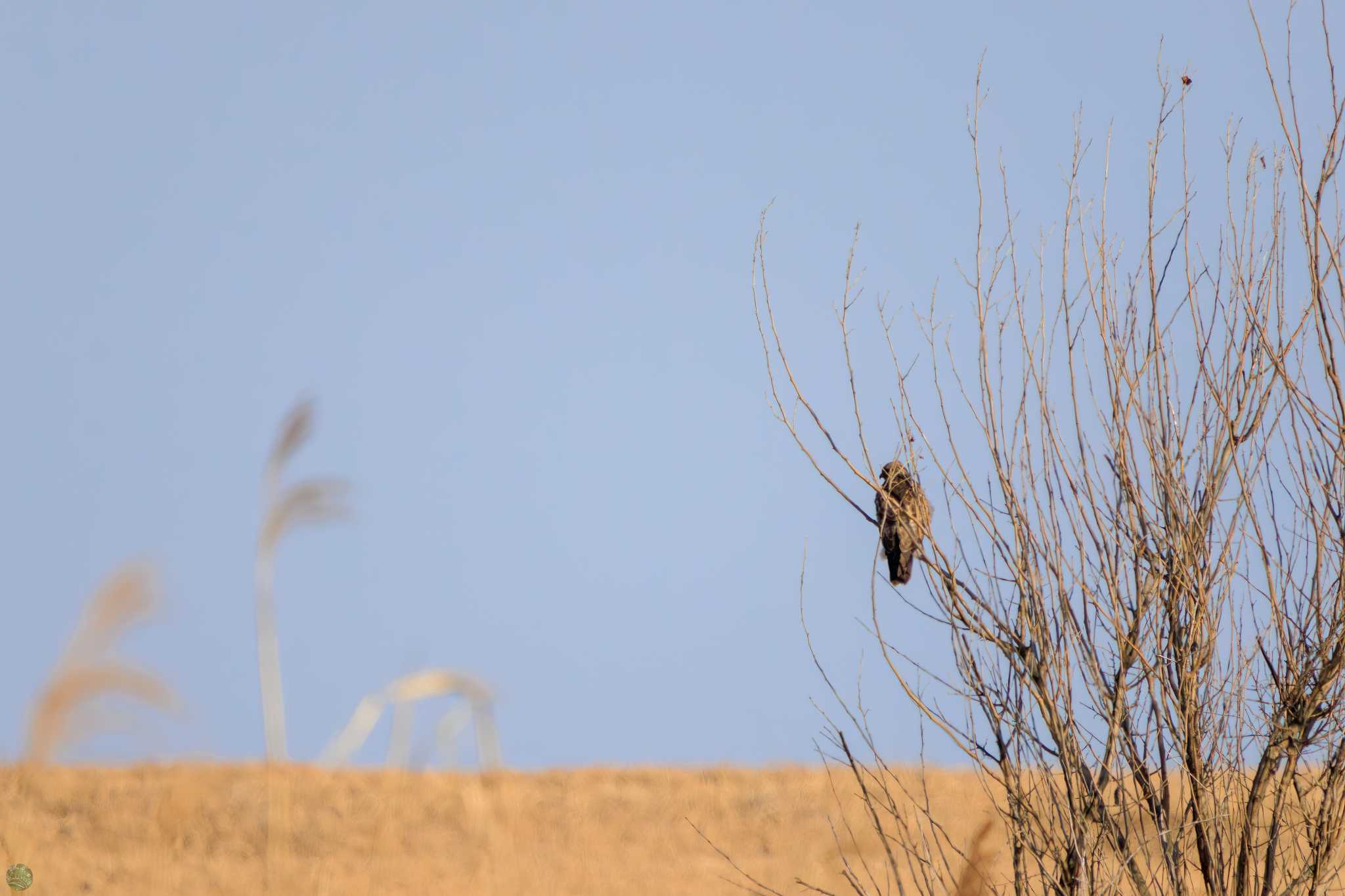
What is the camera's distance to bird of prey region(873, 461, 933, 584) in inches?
123

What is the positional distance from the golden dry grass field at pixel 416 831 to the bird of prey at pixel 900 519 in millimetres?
3776

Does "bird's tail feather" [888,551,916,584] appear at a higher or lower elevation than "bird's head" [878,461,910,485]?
lower

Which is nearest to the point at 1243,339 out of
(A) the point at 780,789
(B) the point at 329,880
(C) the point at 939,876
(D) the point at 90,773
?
(C) the point at 939,876

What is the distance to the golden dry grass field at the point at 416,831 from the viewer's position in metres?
6.56

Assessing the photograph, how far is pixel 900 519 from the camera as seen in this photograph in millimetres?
3115

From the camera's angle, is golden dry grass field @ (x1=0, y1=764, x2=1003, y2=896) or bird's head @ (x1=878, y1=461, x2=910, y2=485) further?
golden dry grass field @ (x1=0, y1=764, x2=1003, y2=896)

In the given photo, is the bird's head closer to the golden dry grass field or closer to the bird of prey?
the bird of prey

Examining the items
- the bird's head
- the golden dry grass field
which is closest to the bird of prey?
the bird's head

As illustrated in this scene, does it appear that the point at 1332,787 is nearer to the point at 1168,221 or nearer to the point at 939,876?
the point at 939,876

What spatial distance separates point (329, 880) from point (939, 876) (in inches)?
167

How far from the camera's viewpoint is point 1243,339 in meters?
3.13

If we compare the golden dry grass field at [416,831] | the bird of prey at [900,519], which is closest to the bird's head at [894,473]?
the bird of prey at [900,519]

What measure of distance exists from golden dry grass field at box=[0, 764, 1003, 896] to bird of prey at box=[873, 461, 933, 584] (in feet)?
12.4

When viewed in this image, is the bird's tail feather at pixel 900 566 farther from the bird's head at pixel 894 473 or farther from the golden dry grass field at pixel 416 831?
the golden dry grass field at pixel 416 831
